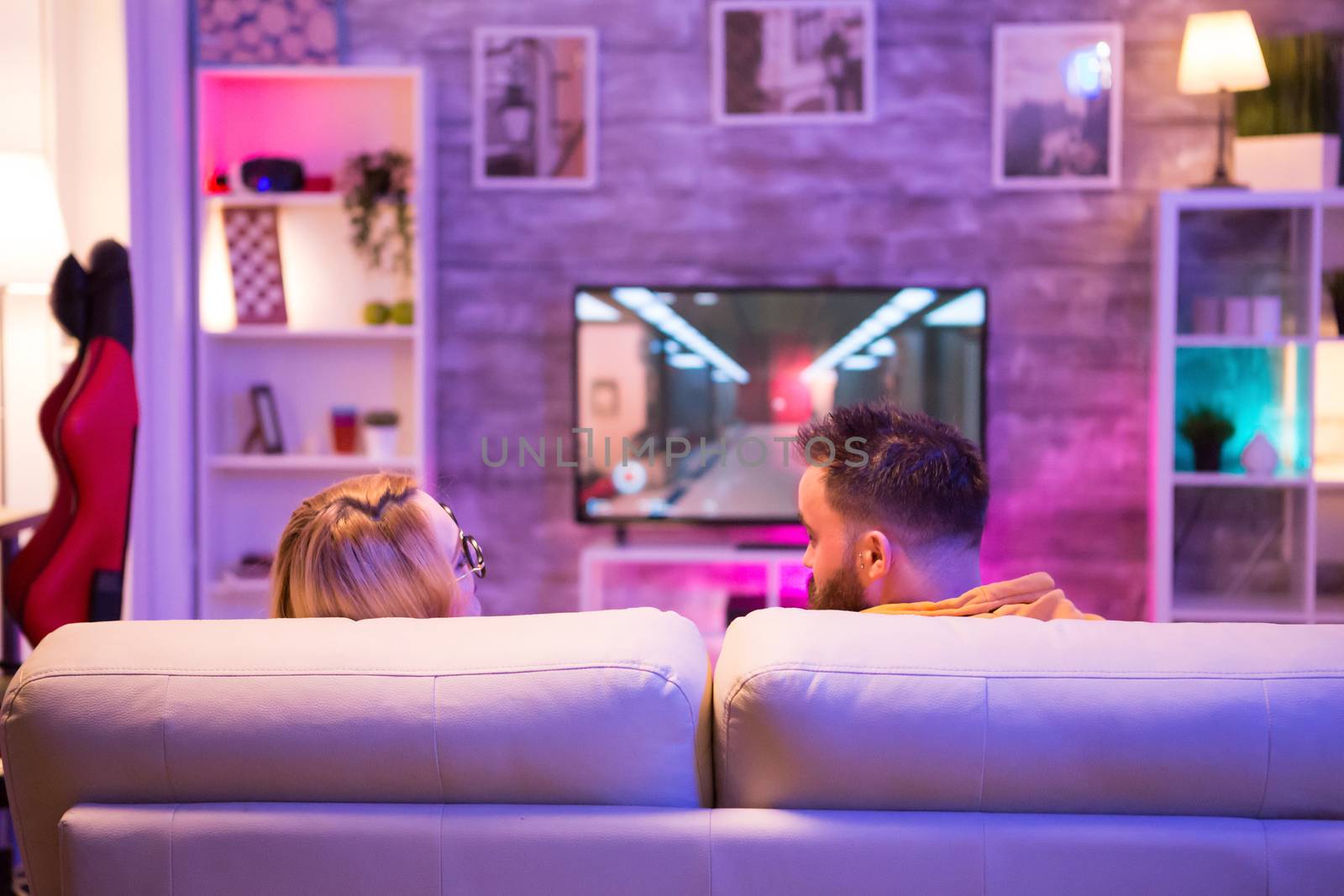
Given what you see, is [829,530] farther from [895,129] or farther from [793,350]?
[895,129]

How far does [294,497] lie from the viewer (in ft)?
13.6

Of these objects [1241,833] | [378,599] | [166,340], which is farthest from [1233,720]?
[166,340]

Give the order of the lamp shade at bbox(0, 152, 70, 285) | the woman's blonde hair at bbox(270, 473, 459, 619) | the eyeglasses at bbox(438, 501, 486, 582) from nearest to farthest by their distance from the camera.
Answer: the woman's blonde hair at bbox(270, 473, 459, 619) < the eyeglasses at bbox(438, 501, 486, 582) < the lamp shade at bbox(0, 152, 70, 285)

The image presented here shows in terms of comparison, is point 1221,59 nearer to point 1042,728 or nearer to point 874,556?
point 874,556

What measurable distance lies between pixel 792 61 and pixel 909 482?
111 inches

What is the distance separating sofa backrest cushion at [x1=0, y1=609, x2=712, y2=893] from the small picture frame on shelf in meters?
3.10

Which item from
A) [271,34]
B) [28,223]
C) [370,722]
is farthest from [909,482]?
[271,34]

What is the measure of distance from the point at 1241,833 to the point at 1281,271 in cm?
333

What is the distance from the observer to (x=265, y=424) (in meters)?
4.02

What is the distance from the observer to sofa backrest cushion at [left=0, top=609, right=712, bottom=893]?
3.14 ft

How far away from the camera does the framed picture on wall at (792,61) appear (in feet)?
13.0

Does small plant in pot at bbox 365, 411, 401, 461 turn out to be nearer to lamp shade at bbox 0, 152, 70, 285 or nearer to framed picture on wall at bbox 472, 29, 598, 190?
framed picture on wall at bbox 472, 29, 598, 190

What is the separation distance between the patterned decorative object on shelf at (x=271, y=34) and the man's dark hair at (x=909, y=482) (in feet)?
10.2

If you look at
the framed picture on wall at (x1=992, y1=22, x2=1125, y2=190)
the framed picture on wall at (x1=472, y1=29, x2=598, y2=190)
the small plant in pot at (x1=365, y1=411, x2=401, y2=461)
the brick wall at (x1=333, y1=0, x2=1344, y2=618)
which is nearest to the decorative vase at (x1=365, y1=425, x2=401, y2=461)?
the small plant in pot at (x1=365, y1=411, x2=401, y2=461)
